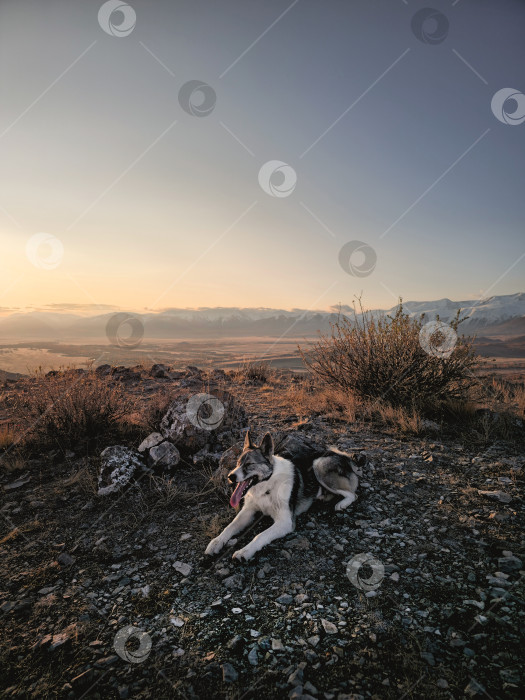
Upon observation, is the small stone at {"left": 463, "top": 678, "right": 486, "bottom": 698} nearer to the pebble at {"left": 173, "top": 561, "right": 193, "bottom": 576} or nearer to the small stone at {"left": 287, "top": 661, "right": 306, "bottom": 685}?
the small stone at {"left": 287, "top": 661, "right": 306, "bottom": 685}

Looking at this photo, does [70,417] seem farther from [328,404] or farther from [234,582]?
[328,404]

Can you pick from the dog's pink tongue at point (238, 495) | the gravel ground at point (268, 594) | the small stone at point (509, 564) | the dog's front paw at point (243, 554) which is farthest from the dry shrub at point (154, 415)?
the small stone at point (509, 564)

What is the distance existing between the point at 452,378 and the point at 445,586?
197 inches

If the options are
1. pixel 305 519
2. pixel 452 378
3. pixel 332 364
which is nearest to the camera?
pixel 305 519

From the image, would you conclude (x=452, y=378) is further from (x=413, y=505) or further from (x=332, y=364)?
(x=413, y=505)

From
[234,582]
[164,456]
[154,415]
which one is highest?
[154,415]

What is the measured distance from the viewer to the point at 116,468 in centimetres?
472

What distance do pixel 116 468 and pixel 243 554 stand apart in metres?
2.32

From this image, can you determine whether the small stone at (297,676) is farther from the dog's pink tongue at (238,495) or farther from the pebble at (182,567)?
the dog's pink tongue at (238,495)

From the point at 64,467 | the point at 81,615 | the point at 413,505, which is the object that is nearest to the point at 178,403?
the point at 64,467

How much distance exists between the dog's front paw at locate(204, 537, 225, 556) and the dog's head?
37cm

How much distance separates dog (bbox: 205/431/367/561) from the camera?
354cm

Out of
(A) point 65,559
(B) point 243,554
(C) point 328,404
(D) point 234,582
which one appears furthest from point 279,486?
(C) point 328,404

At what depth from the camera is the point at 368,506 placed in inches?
163
